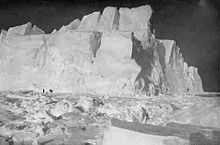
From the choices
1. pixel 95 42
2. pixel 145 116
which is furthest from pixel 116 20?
pixel 145 116

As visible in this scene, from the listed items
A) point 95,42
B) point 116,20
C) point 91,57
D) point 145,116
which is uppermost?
point 116,20

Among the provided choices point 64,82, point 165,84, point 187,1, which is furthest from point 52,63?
point 187,1

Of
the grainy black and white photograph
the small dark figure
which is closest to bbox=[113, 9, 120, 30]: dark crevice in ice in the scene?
the grainy black and white photograph

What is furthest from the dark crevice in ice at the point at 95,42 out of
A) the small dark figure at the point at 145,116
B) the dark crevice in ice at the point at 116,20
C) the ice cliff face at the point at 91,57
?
the small dark figure at the point at 145,116

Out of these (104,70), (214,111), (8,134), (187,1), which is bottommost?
(8,134)

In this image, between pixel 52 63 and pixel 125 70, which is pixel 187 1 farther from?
pixel 52 63

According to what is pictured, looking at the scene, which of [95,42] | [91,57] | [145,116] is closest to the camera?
[145,116]

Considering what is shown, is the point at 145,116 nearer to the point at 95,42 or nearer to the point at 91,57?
A: the point at 91,57

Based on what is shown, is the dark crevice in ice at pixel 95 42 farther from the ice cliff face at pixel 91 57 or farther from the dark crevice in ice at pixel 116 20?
the dark crevice in ice at pixel 116 20
